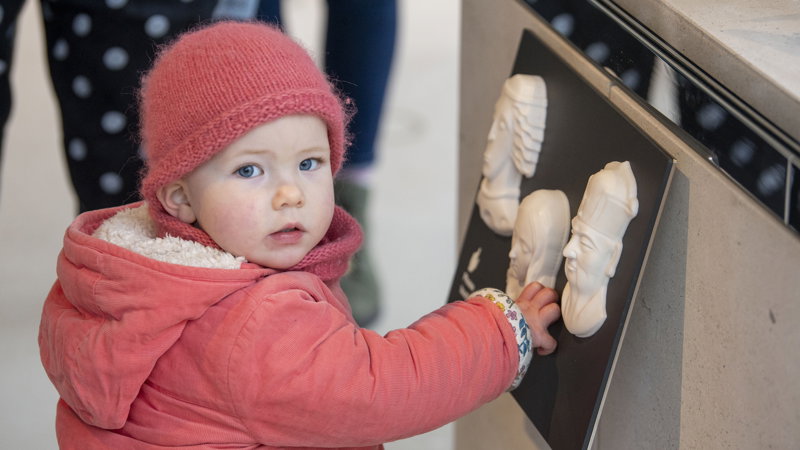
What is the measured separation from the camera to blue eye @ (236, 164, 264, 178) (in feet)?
2.88

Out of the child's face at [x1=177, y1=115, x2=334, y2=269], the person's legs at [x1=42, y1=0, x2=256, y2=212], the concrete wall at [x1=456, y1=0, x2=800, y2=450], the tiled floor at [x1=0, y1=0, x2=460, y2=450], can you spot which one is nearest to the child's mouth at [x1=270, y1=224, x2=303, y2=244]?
the child's face at [x1=177, y1=115, x2=334, y2=269]

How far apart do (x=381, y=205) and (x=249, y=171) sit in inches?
54.5

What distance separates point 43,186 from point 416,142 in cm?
86

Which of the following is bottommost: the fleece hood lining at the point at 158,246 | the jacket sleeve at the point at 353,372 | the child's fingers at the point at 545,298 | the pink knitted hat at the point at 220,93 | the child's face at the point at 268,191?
the jacket sleeve at the point at 353,372

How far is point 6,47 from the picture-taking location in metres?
1.32

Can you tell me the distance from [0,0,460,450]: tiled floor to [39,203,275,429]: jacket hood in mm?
752

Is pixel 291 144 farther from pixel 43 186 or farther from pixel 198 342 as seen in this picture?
pixel 43 186

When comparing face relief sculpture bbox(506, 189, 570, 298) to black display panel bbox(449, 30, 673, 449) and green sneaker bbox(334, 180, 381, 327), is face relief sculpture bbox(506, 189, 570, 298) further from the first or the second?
green sneaker bbox(334, 180, 381, 327)

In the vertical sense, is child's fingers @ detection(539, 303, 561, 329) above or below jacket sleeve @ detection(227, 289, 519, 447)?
above

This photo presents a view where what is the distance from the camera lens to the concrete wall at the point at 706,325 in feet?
2.32

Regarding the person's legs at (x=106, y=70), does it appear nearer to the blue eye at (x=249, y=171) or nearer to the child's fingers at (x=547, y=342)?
the blue eye at (x=249, y=171)

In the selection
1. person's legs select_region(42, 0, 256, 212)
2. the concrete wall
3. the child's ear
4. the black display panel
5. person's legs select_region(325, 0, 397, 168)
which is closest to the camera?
the concrete wall

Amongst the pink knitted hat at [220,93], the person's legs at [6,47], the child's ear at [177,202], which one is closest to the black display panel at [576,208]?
the pink knitted hat at [220,93]

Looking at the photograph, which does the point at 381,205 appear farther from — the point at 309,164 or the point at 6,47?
the point at 309,164
